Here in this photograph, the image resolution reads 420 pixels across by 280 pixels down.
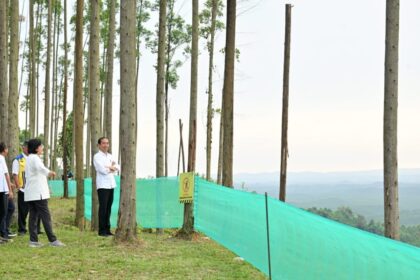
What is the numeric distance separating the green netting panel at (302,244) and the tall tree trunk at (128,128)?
143cm

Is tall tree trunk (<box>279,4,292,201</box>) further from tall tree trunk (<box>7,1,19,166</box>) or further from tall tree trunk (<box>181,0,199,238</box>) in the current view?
tall tree trunk (<box>7,1,19,166</box>)

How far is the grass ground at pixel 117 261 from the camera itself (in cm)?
762

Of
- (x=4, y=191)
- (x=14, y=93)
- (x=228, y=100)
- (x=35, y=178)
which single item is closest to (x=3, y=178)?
(x=4, y=191)

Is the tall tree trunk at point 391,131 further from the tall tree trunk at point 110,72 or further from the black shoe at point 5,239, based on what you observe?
the tall tree trunk at point 110,72

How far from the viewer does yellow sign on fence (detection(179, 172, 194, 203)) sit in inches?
447

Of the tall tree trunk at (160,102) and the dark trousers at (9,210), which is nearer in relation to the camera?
the dark trousers at (9,210)

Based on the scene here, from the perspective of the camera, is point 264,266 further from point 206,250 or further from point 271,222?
point 206,250

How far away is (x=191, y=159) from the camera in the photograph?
1218 cm

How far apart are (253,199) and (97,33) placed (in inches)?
257

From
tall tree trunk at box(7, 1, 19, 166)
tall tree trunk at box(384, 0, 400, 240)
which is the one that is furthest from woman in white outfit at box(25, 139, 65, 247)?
tall tree trunk at box(384, 0, 400, 240)

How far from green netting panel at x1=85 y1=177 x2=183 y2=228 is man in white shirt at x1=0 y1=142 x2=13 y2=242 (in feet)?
14.4

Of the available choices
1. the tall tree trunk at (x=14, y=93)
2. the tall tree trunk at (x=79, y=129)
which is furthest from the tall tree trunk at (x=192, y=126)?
the tall tree trunk at (x=14, y=93)

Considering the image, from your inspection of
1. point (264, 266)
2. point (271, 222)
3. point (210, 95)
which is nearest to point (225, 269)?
point (264, 266)

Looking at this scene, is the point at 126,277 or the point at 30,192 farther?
the point at 30,192
